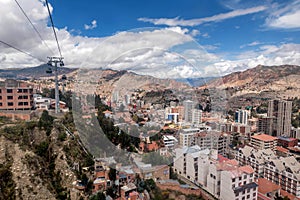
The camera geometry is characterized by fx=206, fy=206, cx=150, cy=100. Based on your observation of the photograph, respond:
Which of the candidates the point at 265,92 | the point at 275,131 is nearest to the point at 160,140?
the point at 275,131

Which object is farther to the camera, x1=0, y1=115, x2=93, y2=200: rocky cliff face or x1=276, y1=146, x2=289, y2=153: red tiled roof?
x1=276, y1=146, x2=289, y2=153: red tiled roof

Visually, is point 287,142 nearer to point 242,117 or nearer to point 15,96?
point 242,117

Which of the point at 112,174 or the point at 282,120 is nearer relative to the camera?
the point at 112,174

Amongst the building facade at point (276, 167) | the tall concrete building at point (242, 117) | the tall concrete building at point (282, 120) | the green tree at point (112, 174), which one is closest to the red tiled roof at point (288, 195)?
the building facade at point (276, 167)

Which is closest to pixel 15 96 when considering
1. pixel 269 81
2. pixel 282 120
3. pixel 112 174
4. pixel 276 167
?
pixel 112 174

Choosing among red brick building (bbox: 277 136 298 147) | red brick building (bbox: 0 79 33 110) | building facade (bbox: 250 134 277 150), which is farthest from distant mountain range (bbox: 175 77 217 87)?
red brick building (bbox: 277 136 298 147)

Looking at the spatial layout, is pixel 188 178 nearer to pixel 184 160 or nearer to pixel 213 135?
pixel 184 160

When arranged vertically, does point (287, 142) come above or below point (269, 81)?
below

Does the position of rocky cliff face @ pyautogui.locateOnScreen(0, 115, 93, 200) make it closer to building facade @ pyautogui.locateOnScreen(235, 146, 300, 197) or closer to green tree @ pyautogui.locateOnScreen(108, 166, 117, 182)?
green tree @ pyautogui.locateOnScreen(108, 166, 117, 182)
